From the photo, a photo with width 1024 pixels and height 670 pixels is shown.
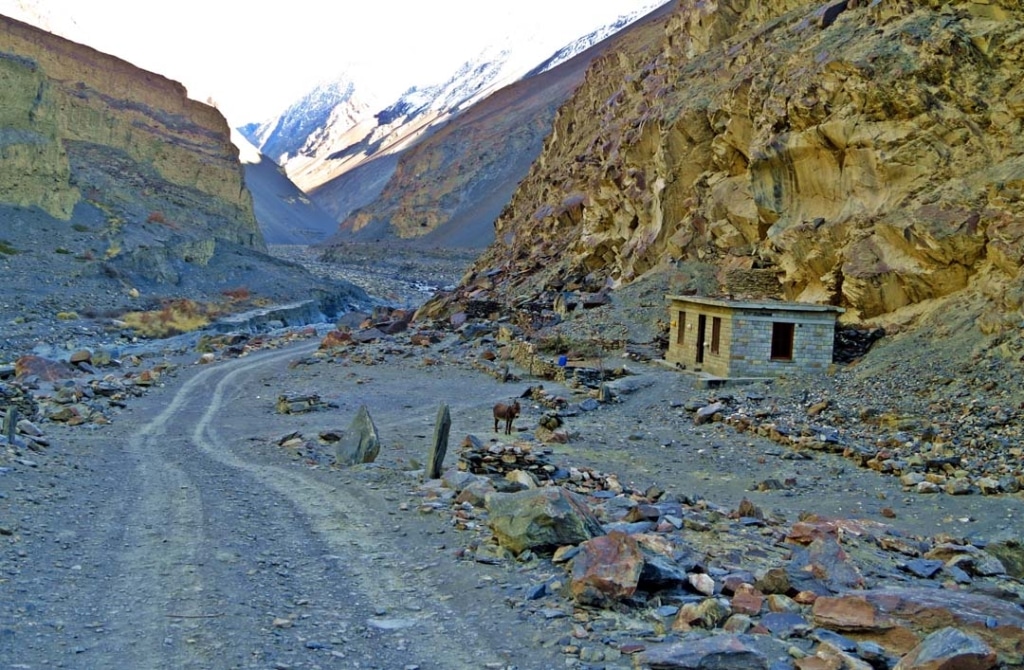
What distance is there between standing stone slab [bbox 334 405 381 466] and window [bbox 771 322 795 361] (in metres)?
11.8

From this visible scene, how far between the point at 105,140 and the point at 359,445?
57.6 m

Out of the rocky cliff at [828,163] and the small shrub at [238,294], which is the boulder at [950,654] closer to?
the rocky cliff at [828,163]

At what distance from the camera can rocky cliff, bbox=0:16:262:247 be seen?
1905 inches

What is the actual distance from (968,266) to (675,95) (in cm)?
1933

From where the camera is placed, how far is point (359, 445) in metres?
12.7

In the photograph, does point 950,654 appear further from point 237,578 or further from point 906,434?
point 906,434

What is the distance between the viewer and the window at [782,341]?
21453mm

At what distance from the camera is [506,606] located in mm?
6270

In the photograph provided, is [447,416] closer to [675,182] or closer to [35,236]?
[675,182]

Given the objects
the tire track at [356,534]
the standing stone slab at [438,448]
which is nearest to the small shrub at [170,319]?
the tire track at [356,534]

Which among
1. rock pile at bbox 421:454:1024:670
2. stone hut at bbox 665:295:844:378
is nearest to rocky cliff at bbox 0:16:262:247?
stone hut at bbox 665:295:844:378

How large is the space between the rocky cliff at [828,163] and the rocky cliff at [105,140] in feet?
87.6

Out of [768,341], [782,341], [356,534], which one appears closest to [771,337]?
[768,341]

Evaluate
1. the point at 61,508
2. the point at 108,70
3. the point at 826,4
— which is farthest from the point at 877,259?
the point at 108,70
